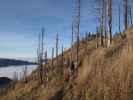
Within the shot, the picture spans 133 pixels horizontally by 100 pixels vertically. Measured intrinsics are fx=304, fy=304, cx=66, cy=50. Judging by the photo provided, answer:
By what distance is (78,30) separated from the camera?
5153cm

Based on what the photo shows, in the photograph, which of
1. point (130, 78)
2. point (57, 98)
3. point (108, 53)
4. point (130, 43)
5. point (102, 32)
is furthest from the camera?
point (102, 32)

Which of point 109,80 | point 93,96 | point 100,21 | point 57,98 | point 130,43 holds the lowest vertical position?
point 57,98

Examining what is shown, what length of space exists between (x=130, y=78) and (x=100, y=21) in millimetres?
38794

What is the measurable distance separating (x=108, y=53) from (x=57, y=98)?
26.5ft

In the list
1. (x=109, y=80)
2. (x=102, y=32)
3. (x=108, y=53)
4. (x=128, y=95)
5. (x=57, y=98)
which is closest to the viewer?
(x=128, y=95)

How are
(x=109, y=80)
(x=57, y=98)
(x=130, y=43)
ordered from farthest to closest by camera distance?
(x=57, y=98) < (x=130, y=43) < (x=109, y=80)

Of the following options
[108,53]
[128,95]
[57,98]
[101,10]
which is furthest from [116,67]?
[101,10]

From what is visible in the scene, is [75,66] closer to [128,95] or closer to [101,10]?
[101,10]

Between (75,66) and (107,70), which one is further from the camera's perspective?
(75,66)

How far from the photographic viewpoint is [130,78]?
14.3m

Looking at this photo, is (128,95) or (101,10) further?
(101,10)

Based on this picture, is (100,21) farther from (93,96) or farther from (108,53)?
(93,96)

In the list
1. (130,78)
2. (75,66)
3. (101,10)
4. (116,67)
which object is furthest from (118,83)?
(101,10)

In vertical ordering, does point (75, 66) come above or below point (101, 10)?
below
